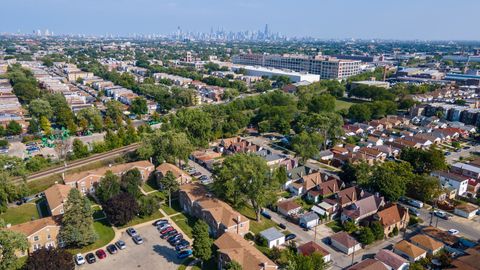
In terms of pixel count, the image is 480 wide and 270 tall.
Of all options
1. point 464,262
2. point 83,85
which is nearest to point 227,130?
point 464,262

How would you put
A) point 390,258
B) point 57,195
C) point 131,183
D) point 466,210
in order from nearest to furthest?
1. point 390,258
2. point 57,195
3. point 466,210
4. point 131,183

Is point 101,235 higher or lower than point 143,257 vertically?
higher

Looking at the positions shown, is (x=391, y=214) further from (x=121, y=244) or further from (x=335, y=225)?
(x=121, y=244)

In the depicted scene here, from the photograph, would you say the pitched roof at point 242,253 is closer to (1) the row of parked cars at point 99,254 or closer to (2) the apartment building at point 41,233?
(1) the row of parked cars at point 99,254

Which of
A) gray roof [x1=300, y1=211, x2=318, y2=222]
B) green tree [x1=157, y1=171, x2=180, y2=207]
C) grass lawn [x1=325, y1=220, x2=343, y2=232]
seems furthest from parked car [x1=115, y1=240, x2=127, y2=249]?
grass lawn [x1=325, y1=220, x2=343, y2=232]

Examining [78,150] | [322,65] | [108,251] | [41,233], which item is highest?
[322,65]

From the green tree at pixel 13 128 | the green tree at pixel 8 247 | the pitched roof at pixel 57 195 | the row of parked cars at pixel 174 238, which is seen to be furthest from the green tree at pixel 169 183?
the green tree at pixel 13 128

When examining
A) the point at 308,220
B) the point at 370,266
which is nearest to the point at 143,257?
the point at 308,220
